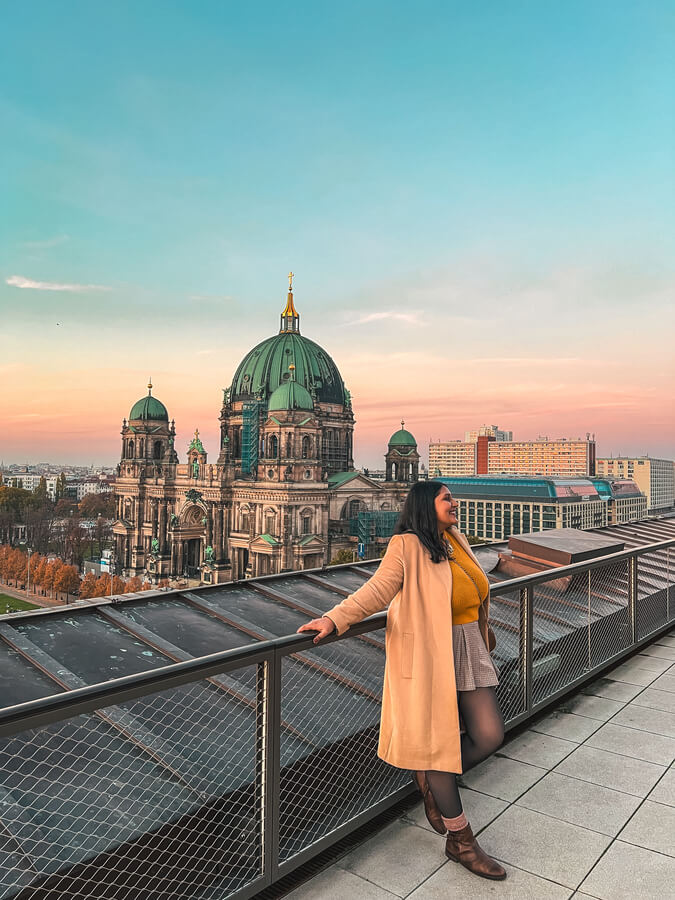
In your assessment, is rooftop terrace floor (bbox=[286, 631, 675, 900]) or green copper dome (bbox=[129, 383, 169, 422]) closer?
rooftop terrace floor (bbox=[286, 631, 675, 900])

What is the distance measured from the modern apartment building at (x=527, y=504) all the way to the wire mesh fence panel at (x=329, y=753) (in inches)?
3584

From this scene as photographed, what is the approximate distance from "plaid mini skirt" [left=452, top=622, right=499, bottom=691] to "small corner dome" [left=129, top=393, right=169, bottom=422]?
72708 mm

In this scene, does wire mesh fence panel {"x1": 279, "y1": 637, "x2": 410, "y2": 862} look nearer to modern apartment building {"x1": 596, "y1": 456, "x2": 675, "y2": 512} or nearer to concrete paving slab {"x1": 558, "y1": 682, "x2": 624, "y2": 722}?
concrete paving slab {"x1": 558, "y1": 682, "x2": 624, "y2": 722}

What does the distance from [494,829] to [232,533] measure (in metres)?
58.7

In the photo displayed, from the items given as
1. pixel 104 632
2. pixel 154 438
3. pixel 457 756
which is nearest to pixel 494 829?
pixel 457 756

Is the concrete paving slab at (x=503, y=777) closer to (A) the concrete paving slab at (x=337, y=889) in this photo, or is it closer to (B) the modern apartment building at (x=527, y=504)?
(A) the concrete paving slab at (x=337, y=889)

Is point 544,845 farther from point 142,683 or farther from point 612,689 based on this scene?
point 612,689

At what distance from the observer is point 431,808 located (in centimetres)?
365

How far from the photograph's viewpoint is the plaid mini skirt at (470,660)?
3.37m

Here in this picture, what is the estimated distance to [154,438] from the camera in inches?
2857

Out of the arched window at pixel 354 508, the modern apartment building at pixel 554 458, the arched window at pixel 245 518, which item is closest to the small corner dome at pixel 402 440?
the arched window at pixel 354 508

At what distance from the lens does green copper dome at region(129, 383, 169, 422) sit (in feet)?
237

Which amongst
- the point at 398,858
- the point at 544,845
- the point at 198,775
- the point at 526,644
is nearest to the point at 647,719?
the point at 526,644

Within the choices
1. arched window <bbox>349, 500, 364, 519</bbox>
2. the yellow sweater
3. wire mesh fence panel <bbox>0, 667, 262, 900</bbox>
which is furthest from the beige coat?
arched window <bbox>349, 500, 364, 519</bbox>
